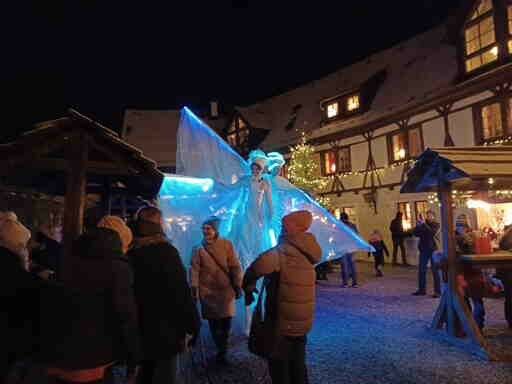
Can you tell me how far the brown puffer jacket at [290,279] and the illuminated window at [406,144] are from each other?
14154 mm

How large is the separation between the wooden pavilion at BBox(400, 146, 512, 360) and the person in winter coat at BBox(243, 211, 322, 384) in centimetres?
299

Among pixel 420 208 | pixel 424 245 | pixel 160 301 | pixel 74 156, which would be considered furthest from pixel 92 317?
pixel 420 208

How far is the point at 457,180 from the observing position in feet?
18.8

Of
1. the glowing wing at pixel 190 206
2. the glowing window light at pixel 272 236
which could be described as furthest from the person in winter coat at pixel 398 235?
the glowing wing at pixel 190 206

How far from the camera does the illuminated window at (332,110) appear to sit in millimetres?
21084

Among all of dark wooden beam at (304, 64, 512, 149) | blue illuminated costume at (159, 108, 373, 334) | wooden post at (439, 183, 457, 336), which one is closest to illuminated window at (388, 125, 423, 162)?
dark wooden beam at (304, 64, 512, 149)

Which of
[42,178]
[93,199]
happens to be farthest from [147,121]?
[42,178]

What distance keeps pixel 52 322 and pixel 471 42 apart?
53.9 feet

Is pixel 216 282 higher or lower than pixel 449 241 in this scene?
lower

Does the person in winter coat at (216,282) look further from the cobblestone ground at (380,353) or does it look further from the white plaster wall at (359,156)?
the white plaster wall at (359,156)

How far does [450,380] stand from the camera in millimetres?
4414

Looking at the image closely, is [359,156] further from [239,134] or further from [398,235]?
[239,134]

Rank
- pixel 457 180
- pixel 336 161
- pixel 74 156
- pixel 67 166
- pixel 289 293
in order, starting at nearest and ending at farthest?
pixel 289 293, pixel 74 156, pixel 67 166, pixel 457 180, pixel 336 161

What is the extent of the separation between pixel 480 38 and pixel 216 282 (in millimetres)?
14197
